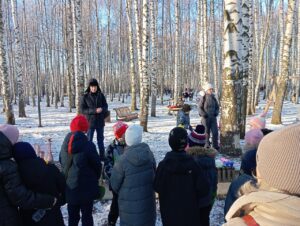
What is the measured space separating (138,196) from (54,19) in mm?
36453

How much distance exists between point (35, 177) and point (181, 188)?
1.49 m

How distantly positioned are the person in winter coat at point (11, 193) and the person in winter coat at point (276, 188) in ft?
7.50

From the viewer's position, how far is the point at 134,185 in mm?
3705

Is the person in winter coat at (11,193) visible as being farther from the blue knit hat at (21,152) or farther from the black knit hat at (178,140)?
the black knit hat at (178,140)

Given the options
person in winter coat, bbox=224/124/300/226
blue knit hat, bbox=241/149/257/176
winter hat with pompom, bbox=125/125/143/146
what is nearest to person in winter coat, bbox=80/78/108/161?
winter hat with pompom, bbox=125/125/143/146

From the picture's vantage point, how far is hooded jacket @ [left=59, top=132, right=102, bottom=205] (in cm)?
410

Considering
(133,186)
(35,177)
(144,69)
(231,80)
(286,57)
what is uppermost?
(286,57)

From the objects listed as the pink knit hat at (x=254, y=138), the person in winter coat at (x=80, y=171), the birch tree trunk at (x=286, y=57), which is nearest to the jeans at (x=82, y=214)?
the person in winter coat at (x=80, y=171)

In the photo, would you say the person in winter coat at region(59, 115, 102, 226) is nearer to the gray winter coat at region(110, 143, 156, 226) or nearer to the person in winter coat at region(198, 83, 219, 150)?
the gray winter coat at region(110, 143, 156, 226)

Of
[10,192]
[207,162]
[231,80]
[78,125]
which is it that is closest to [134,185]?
[207,162]

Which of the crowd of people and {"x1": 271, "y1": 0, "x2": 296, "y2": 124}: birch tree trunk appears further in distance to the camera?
{"x1": 271, "y1": 0, "x2": 296, "y2": 124}: birch tree trunk

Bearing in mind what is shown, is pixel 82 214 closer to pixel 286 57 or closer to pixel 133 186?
pixel 133 186

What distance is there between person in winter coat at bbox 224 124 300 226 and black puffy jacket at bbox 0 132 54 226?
2.29 meters

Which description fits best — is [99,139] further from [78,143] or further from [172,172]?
[172,172]
